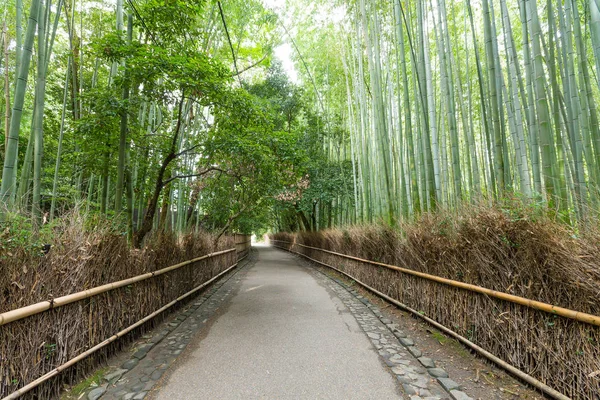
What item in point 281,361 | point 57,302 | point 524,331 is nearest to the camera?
point 57,302

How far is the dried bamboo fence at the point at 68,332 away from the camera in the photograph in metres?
1.63

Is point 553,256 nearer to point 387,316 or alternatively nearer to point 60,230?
point 387,316

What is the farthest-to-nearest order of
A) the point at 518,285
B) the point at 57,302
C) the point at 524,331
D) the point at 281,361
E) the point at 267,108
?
1. the point at 267,108
2. the point at 281,361
3. the point at 518,285
4. the point at 524,331
5. the point at 57,302

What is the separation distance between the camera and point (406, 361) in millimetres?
2564

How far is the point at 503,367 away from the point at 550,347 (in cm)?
43

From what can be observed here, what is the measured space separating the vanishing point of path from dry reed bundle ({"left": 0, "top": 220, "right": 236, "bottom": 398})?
0.28 metres

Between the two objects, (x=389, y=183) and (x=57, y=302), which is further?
(x=389, y=183)

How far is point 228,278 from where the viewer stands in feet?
23.9

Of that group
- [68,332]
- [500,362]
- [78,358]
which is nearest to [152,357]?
[78,358]

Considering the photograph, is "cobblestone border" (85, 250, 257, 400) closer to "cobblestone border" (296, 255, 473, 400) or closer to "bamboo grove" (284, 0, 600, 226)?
"cobblestone border" (296, 255, 473, 400)

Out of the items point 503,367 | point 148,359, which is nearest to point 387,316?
point 503,367

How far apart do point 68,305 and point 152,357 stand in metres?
0.88

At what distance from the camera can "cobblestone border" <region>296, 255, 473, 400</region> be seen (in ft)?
6.74

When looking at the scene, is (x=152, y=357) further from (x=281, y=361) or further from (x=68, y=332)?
(x=281, y=361)
